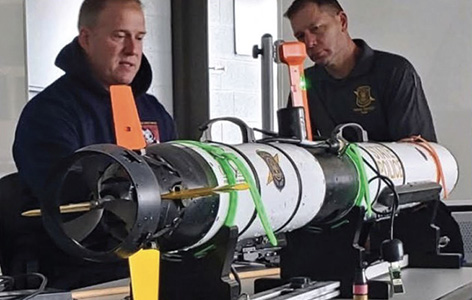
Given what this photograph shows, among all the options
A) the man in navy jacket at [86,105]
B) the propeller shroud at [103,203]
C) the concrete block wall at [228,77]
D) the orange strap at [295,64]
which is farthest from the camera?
the concrete block wall at [228,77]

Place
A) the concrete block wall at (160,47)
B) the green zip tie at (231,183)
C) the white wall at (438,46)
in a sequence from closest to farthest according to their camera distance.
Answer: the green zip tie at (231,183)
the white wall at (438,46)
the concrete block wall at (160,47)

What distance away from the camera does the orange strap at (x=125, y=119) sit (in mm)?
1075

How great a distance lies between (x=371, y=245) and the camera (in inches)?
70.3

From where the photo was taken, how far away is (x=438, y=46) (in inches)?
116

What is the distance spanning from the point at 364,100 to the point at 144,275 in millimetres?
1381

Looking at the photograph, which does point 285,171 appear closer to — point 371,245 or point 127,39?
point 371,245

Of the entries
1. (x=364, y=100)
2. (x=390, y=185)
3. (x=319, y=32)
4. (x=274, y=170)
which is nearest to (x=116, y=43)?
(x=319, y=32)

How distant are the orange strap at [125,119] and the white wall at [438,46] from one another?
1.98m

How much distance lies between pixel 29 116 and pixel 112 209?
4.16 feet

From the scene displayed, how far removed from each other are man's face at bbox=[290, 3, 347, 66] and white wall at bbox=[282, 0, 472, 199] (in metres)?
0.62

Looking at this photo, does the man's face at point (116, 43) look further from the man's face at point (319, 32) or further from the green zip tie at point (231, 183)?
the green zip tie at point (231, 183)

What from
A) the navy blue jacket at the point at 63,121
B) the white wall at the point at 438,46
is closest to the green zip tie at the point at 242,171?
the navy blue jacket at the point at 63,121

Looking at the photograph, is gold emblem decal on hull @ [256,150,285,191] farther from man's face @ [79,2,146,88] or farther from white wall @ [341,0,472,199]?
white wall @ [341,0,472,199]

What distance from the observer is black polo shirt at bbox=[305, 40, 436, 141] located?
2283 mm
